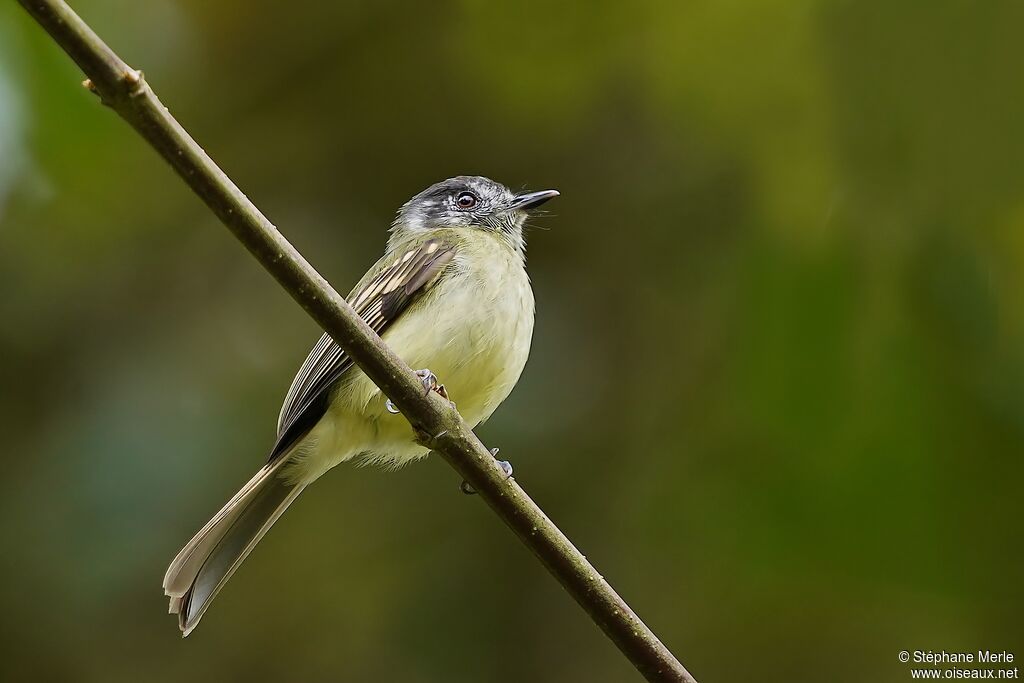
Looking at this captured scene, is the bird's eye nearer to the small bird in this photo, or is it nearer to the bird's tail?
the small bird

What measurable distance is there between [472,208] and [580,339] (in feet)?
2.87

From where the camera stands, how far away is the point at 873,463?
12.8 ft

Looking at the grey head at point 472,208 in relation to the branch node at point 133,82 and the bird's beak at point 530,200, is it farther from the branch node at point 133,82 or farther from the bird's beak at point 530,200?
the branch node at point 133,82

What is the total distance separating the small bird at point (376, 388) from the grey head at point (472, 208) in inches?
14.6

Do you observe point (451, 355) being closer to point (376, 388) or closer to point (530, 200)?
point (376, 388)

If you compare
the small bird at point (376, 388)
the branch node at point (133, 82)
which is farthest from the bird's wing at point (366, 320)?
the branch node at point (133, 82)

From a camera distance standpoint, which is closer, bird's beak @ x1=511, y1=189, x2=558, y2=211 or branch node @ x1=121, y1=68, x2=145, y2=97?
branch node @ x1=121, y1=68, x2=145, y2=97

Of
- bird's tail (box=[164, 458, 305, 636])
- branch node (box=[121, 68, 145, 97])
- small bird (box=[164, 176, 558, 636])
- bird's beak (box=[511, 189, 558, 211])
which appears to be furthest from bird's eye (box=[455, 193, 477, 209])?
branch node (box=[121, 68, 145, 97])

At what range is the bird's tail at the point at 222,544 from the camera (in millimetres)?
3143

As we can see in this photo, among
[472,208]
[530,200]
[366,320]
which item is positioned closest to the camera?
[366,320]

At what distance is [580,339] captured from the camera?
484 centimetres

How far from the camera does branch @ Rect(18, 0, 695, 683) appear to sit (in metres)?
1.77

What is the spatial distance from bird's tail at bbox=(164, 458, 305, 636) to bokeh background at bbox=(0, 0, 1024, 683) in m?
1.00

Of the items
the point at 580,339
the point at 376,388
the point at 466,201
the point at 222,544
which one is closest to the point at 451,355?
the point at 376,388
